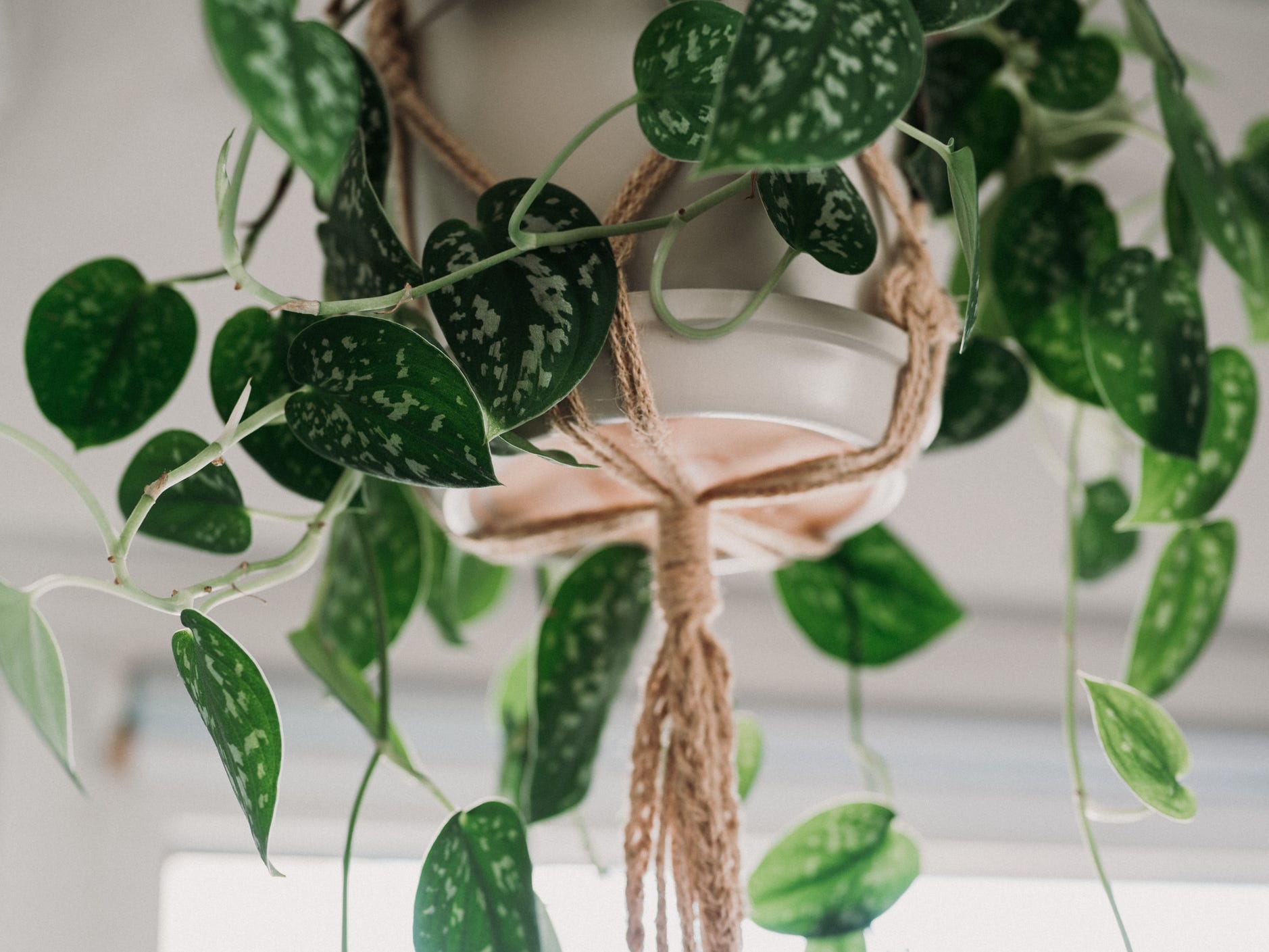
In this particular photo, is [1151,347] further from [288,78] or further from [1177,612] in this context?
[288,78]

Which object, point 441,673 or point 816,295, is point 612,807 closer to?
point 441,673

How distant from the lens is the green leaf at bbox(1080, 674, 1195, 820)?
49cm

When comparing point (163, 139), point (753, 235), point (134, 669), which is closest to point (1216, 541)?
point (753, 235)

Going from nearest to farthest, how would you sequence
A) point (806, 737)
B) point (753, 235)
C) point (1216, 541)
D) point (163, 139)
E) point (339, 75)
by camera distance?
point (339, 75), point (753, 235), point (1216, 541), point (163, 139), point (806, 737)

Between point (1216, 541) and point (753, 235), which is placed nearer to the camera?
point (753, 235)

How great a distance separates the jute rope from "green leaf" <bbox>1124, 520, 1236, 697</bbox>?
22 cm

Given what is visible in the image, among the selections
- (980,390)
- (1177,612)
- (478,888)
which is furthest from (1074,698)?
(478,888)

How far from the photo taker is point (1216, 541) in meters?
0.60

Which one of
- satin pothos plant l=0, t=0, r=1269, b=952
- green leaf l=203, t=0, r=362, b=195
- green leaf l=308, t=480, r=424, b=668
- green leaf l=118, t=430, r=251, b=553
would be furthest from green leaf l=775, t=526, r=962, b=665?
green leaf l=203, t=0, r=362, b=195

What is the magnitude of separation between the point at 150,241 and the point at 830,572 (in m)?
0.86

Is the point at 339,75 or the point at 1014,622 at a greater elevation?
the point at 339,75

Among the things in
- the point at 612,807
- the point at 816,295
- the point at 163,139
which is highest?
the point at 163,139

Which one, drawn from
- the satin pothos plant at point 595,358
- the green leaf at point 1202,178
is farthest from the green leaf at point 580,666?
the green leaf at point 1202,178

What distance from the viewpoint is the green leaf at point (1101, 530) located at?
2.60 ft
